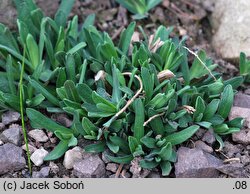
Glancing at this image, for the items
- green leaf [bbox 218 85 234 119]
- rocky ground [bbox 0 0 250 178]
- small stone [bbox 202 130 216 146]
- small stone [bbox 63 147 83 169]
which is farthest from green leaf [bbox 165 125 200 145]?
small stone [bbox 63 147 83 169]

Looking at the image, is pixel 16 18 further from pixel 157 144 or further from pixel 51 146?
pixel 157 144

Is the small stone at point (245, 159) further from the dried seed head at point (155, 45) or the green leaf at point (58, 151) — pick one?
the green leaf at point (58, 151)

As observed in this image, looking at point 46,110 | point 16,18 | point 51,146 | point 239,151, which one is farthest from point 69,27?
point 239,151

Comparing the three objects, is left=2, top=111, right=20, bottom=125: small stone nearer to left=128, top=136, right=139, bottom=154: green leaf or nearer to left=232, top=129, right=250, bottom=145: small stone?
left=128, top=136, right=139, bottom=154: green leaf

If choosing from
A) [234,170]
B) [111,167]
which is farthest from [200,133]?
[111,167]

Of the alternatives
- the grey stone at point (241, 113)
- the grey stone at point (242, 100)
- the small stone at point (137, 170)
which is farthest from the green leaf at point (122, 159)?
the grey stone at point (242, 100)

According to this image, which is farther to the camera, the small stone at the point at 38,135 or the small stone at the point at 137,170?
the small stone at the point at 38,135
